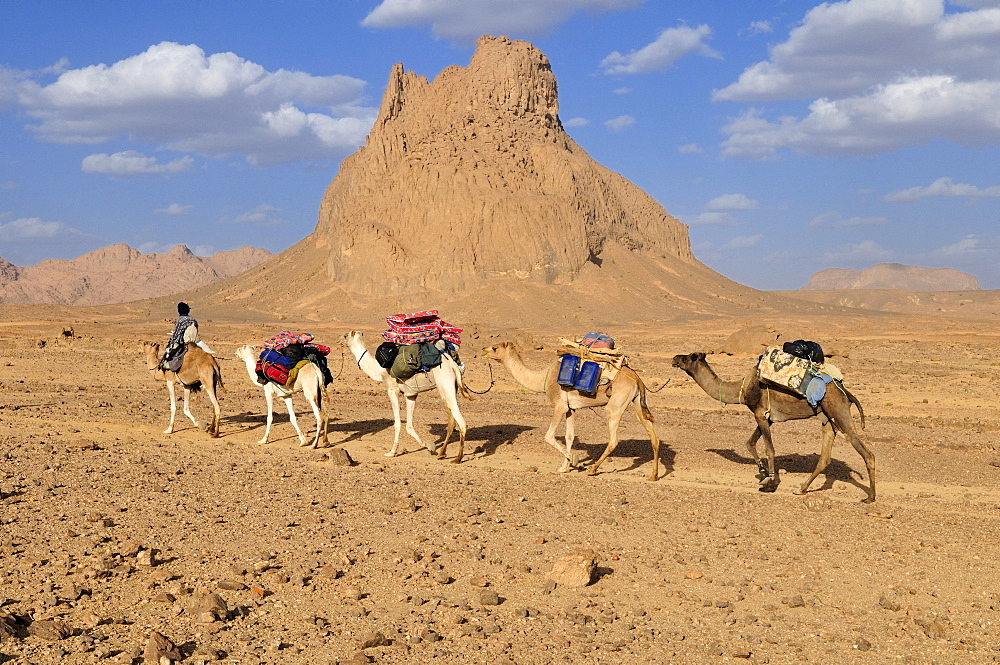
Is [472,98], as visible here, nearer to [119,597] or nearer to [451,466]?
[451,466]

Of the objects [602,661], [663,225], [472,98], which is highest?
[472,98]

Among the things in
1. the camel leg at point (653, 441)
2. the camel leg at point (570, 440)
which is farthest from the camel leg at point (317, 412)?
the camel leg at point (653, 441)

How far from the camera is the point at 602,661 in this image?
587 cm

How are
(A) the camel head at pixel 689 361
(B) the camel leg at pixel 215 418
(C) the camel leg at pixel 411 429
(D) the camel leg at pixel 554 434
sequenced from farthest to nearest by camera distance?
(B) the camel leg at pixel 215 418
(C) the camel leg at pixel 411 429
(A) the camel head at pixel 689 361
(D) the camel leg at pixel 554 434

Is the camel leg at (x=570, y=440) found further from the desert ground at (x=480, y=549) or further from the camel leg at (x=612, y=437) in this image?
the desert ground at (x=480, y=549)

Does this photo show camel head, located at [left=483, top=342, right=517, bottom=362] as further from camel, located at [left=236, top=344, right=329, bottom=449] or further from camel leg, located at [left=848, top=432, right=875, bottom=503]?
camel leg, located at [left=848, top=432, right=875, bottom=503]

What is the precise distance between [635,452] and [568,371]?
2.90 meters

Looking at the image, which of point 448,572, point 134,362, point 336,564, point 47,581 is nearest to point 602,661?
point 448,572

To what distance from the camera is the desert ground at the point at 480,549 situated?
611cm

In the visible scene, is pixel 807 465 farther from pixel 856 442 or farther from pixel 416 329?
pixel 416 329

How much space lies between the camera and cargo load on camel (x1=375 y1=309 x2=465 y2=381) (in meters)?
13.7

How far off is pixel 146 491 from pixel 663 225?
9331cm

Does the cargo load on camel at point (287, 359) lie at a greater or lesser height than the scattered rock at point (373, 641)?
greater

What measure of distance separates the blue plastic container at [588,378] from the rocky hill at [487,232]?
2125 inches
